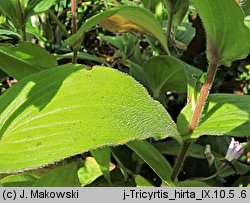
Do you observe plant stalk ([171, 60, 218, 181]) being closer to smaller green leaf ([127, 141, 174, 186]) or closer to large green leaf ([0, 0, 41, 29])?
smaller green leaf ([127, 141, 174, 186])

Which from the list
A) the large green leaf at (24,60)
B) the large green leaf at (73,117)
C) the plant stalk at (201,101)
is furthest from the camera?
the large green leaf at (24,60)

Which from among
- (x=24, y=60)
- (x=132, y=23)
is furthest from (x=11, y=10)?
(x=132, y=23)

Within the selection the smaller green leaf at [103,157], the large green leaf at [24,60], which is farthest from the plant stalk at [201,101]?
the large green leaf at [24,60]

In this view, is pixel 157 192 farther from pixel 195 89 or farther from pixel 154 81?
pixel 154 81

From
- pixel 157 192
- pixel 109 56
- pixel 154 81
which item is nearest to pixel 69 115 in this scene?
pixel 157 192

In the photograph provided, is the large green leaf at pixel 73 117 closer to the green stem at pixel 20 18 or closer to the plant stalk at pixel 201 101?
the plant stalk at pixel 201 101

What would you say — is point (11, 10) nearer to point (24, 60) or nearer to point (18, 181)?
point (24, 60)
